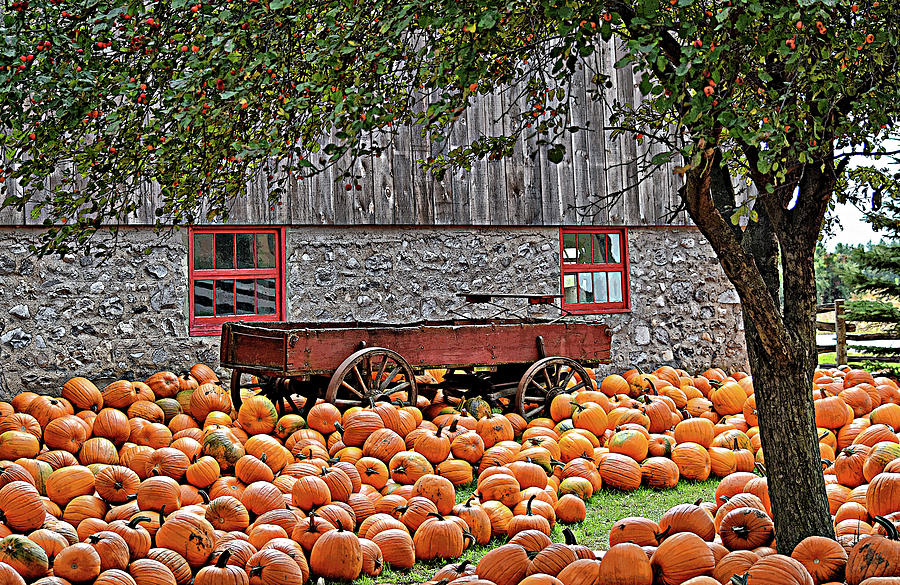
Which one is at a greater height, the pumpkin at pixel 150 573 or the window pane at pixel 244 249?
the window pane at pixel 244 249

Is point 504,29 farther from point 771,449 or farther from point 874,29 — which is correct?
point 771,449

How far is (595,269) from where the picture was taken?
10.6m

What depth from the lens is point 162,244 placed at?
27.7 feet

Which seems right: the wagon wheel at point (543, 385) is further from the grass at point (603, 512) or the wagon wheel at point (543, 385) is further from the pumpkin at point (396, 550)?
the pumpkin at point (396, 550)

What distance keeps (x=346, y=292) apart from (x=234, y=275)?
129 centimetres

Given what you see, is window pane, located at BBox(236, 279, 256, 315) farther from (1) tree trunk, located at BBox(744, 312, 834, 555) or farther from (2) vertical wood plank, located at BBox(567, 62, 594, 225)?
(1) tree trunk, located at BBox(744, 312, 834, 555)

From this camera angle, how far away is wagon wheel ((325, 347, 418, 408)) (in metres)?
6.90

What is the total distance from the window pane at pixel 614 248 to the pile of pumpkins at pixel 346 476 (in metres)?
2.72

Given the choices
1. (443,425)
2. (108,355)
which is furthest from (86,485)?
(108,355)

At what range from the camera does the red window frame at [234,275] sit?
8656mm

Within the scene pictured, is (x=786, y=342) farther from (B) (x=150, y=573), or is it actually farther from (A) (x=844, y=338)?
(A) (x=844, y=338)

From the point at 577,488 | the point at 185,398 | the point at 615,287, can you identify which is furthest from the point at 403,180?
the point at 577,488

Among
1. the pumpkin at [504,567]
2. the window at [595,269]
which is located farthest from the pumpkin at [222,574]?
the window at [595,269]

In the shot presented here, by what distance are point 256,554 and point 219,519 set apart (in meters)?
0.73
